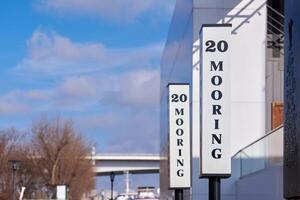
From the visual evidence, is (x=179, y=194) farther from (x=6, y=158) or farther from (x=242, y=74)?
(x=6, y=158)

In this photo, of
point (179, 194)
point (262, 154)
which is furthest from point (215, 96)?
point (262, 154)

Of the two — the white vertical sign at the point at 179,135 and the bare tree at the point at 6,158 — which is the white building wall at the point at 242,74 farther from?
the bare tree at the point at 6,158

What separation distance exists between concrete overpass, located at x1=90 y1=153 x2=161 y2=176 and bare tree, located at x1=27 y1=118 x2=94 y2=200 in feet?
55.0

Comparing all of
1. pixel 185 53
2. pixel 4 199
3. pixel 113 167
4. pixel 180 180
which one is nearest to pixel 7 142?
pixel 4 199

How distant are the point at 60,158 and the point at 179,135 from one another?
61.9m

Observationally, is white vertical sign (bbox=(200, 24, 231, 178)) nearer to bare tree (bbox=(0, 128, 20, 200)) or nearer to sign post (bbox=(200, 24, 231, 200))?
sign post (bbox=(200, 24, 231, 200))

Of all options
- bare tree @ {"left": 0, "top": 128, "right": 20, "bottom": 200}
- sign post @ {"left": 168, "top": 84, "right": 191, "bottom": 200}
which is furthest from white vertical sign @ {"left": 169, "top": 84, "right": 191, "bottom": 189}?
bare tree @ {"left": 0, "top": 128, "right": 20, "bottom": 200}

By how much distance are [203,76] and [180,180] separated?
669cm

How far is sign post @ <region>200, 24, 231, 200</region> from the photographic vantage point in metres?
12.3

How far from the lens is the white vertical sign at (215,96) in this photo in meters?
12.3

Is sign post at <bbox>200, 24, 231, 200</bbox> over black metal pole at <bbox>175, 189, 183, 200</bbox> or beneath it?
over

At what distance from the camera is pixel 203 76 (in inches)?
494

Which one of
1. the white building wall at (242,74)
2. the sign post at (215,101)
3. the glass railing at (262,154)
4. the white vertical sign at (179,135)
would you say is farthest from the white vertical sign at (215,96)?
the white building wall at (242,74)

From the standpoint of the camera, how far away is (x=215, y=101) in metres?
12.5
